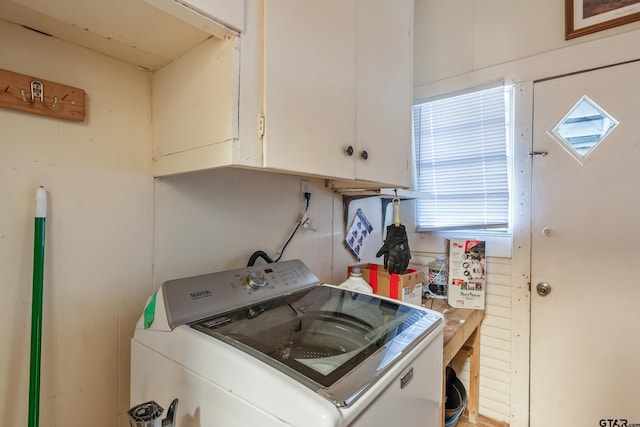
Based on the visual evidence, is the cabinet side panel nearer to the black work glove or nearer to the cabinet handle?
the cabinet handle

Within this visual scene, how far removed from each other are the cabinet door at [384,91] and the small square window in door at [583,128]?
1.00 metres

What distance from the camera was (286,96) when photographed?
Answer: 838 mm

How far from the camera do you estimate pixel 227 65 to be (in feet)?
2.43

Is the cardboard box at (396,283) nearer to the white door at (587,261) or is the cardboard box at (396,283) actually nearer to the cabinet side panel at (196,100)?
the white door at (587,261)

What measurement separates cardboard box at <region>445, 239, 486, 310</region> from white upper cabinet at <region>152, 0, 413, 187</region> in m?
1.03

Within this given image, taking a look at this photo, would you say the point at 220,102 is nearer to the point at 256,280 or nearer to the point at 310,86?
the point at 310,86

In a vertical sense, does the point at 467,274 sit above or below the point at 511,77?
below

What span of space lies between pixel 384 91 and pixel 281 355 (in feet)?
3.60

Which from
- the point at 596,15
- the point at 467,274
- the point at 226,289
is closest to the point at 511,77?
the point at 596,15

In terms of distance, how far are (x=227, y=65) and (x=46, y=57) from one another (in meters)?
0.52

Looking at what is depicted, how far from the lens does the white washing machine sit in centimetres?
56

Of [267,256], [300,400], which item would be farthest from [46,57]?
[300,400]

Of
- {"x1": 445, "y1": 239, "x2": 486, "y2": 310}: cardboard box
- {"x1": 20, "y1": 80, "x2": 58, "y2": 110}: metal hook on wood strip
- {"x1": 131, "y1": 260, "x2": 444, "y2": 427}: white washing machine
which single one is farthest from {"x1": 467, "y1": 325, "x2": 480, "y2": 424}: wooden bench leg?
{"x1": 20, "y1": 80, "x2": 58, "y2": 110}: metal hook on wood strip

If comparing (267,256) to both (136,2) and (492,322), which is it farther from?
(492,322)
